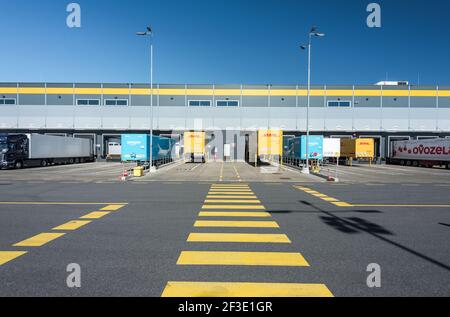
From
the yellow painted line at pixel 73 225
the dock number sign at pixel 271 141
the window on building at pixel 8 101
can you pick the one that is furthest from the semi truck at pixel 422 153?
the window on building at pixel 8 101

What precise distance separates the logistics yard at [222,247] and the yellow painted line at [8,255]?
18 mm

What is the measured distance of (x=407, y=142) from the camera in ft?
142

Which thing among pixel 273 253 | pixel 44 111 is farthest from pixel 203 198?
pixel 44 111

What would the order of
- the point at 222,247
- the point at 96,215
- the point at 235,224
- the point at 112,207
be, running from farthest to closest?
the point at 112,207 < the point at 96,215 < the point at 235,224 < the point at 222,247

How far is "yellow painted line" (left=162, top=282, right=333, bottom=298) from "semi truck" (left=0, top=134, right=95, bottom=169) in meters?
33.3

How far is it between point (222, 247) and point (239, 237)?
2.88ft

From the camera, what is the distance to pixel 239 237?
745 centimetres

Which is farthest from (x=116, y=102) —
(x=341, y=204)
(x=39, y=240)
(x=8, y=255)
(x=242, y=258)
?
(x=242, y=258)

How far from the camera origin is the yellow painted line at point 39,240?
6801mm

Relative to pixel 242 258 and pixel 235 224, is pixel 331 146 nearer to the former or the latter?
pixel 235 224

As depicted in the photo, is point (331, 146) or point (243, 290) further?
point (331, 146)

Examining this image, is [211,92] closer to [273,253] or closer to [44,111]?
[44,111]

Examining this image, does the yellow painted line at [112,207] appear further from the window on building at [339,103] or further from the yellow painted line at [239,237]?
the window on building at [339,103]
